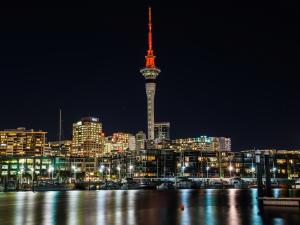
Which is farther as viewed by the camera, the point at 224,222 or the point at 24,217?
the point at 24,217

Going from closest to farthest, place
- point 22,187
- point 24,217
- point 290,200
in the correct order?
point 24,217 → point 290,200 → point 22,187

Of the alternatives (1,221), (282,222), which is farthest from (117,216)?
(282,222)

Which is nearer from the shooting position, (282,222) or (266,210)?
(282,222)

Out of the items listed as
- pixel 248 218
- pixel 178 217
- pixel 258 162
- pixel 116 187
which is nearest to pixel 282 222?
pixel 248 218

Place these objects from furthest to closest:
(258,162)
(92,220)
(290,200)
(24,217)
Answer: (258,162)
(290,200)
(24,217)
(92,220)

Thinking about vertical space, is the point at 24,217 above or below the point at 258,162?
below

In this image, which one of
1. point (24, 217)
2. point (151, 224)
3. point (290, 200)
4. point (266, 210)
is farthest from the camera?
point (290, 200)

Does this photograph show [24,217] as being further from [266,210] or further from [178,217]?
[266,210]

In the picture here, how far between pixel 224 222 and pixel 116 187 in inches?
4306

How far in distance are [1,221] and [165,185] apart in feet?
364

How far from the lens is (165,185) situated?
142875mm

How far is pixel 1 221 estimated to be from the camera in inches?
1340

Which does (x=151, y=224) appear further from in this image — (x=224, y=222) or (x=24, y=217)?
(x=24, y=217)

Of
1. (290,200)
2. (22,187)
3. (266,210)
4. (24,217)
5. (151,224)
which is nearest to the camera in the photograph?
(151,224)
